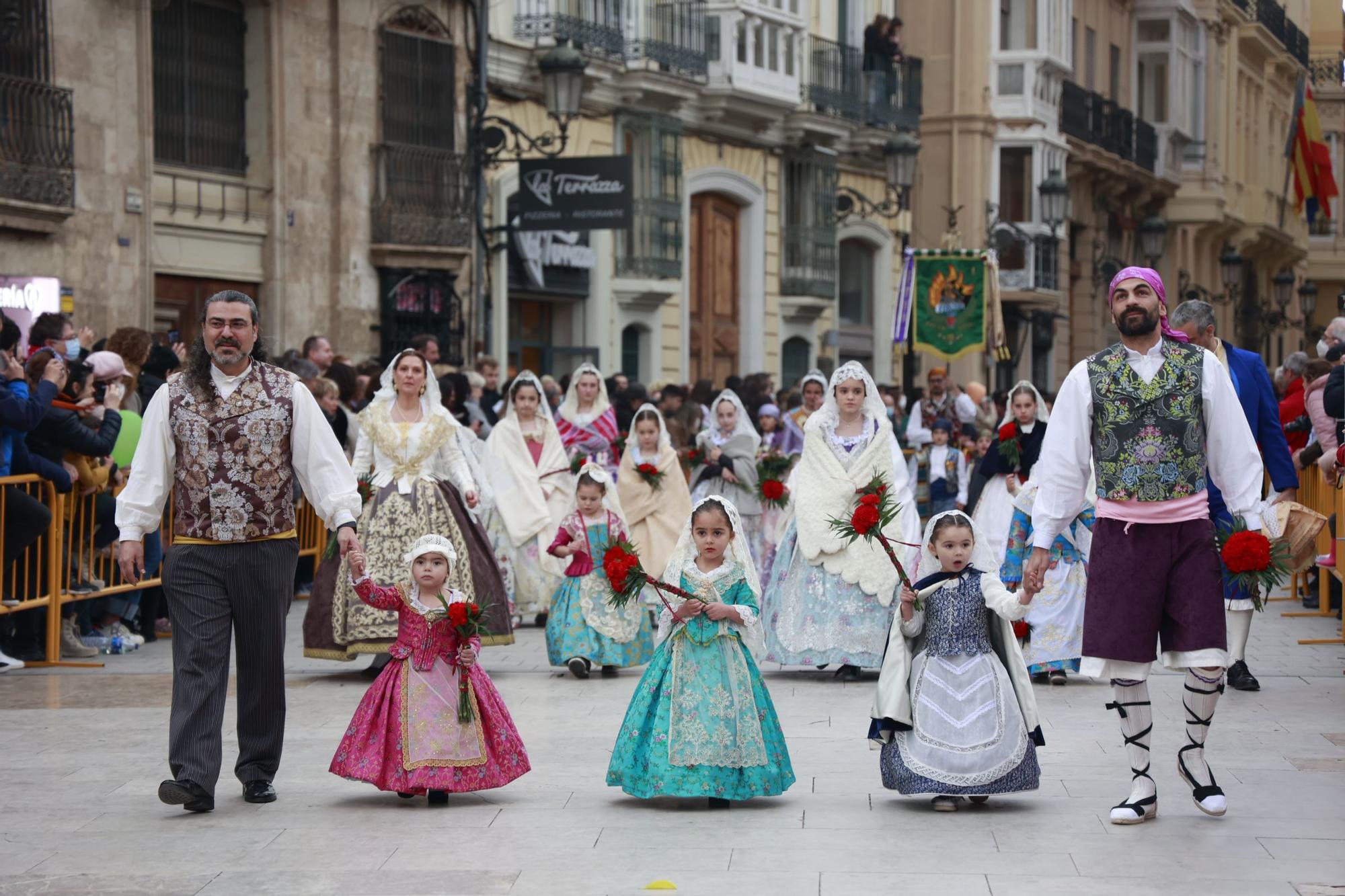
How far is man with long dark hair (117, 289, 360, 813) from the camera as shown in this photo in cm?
805

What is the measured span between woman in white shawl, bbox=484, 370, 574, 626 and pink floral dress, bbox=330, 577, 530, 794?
701cm

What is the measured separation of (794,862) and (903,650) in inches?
58.0

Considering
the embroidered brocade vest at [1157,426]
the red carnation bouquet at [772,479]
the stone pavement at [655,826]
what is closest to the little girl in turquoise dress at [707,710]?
the stone pavement at [655,826]

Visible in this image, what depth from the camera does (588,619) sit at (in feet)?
40.9

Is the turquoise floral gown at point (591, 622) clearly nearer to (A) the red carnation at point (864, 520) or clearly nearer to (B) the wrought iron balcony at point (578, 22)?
(A) the red carnation at point (864, 520)

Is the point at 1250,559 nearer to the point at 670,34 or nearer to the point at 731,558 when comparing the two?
the point at 731,558

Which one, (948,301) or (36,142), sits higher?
(36,142)

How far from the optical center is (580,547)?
12.8m

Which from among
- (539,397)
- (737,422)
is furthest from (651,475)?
(737,422)

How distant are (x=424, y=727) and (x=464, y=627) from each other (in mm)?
418

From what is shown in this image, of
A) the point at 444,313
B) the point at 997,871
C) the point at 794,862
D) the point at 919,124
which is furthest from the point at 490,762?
the point at 919,124

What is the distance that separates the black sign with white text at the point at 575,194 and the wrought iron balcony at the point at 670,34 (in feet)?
16.1

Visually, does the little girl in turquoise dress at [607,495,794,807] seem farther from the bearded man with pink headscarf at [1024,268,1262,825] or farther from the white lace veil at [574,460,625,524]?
the white lace veil at [574,460,625,524]

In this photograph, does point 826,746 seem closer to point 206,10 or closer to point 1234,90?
point 206,10
